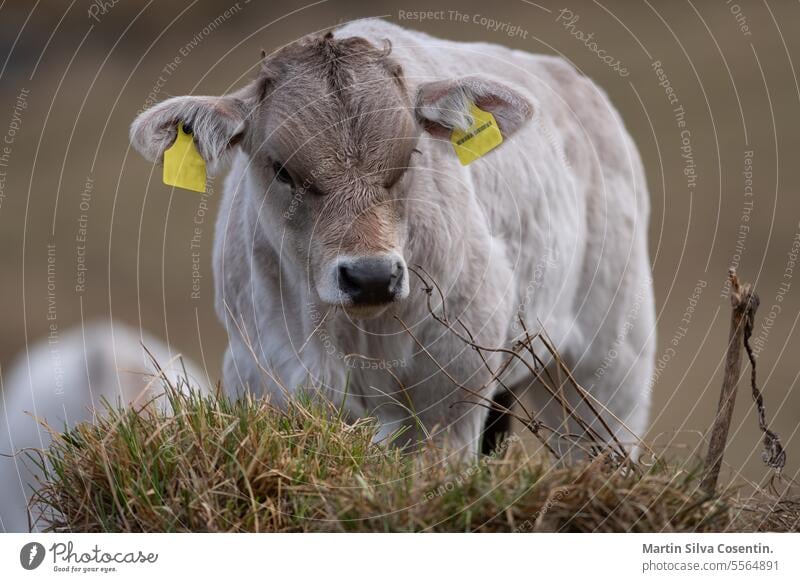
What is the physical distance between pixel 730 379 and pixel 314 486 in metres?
1.70

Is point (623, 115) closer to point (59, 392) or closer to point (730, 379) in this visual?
point (59, 392)

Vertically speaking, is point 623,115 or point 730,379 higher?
point 623,115

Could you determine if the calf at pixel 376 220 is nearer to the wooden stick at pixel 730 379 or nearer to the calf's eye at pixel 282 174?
the calf's eye at pixel 282 174

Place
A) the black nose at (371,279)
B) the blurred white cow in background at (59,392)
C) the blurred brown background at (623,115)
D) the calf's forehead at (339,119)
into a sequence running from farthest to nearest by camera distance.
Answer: the blurred white cow in background at (59,392) < the blurred brown background at (623,115) < the calf's forehead at (339,119) < the black nose at (371,279)

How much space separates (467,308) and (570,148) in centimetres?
217

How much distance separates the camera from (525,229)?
7059 mm

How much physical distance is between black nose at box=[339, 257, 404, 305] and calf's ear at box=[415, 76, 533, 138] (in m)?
1.08

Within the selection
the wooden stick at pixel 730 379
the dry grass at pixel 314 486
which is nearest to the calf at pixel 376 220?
the dry grass at pixel 314 486

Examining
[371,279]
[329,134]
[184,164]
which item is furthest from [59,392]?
[371,279]

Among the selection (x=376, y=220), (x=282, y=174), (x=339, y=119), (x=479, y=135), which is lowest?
(x=376, y=220)

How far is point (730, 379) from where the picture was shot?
174 inches

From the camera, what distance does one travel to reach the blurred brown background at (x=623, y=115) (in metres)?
6.87
